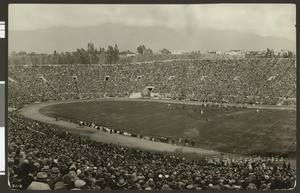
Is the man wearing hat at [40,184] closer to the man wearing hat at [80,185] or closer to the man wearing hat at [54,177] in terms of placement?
the man wearing hat at [54,177]

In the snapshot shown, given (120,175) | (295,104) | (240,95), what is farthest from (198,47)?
(120,175)

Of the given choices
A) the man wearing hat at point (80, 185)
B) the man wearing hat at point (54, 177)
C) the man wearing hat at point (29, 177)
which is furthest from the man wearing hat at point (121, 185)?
the man wearing hat at point (29, 177)

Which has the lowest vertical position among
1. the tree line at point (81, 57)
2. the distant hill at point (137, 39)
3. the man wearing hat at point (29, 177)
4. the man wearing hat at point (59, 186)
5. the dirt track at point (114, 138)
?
the man wearing hat at point (59, 186)

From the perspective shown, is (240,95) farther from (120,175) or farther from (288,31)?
(120,175)

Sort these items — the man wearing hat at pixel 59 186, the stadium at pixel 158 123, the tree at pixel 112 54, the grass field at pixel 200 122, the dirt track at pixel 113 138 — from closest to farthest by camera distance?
the man wearing hat at pixel 59 186 → the stadium at pixel 158 123 → the grass field at pixel 200 122 → the dirt track at pixel 113 138 → the tree at pixel 112 54

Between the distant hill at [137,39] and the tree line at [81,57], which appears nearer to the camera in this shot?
the distant hill at [137,39]

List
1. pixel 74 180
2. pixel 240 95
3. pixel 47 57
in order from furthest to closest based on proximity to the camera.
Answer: pixel 240 95
pixel 47 57
pixel 74 180

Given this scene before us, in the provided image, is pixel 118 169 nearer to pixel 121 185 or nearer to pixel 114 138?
pixel 121 185

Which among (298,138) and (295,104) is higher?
(295,104)
